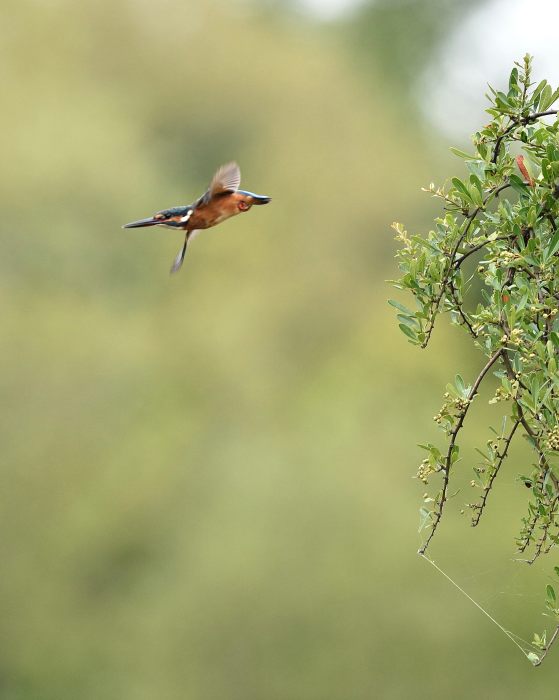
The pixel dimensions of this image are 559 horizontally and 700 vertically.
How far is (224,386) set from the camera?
209 inches

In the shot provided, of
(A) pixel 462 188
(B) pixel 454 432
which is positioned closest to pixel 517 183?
(A) pixel 462 188

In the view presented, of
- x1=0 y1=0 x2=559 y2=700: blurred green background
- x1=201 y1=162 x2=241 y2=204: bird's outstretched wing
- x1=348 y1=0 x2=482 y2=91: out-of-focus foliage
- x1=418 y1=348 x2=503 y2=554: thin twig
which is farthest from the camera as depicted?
x1=348 y1=0 x2=482 y2=91: out-of-focus foliage

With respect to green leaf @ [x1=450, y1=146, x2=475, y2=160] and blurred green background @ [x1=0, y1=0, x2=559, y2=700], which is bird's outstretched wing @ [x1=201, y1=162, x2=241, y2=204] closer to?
green leaf @ [x1=450, y1=146, x2=475, y2=160]

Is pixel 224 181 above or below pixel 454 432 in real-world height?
above

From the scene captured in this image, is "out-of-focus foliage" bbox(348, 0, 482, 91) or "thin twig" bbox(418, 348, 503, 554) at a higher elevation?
"out-of-focus foliage" bbox(348, 0, 482, 91)

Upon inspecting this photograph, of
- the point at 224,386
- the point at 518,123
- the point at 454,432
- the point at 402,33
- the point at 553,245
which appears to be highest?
the point at 402,33

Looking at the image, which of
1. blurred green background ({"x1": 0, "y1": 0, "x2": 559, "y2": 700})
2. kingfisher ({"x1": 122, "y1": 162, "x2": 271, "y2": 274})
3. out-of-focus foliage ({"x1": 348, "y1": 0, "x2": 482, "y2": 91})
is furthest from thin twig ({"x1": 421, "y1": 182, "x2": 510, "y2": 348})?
out-of-focus foliage ({"x1": 348, "y1": 0, "x2": 482, "y2": 91})

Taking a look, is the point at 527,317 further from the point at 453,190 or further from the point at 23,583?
the point at 23,583

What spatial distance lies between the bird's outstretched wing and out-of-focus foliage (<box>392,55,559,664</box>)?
0.81 ft

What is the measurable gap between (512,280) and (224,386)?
14.3ft

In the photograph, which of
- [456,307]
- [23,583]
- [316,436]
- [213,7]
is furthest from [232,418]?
[456,307]

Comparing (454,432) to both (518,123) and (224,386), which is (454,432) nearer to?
(518,123)

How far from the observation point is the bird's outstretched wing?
2.52 ft

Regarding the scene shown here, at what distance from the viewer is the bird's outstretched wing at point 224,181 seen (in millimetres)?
767
